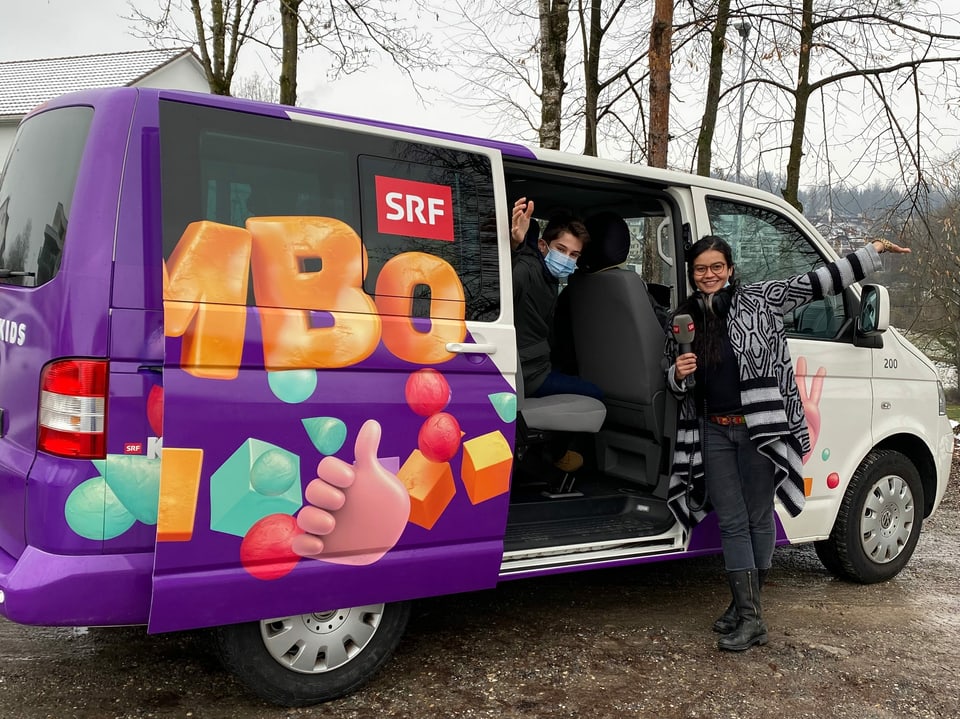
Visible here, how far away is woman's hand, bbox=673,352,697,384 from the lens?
363 cm

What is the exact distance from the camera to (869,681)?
343 centimetres

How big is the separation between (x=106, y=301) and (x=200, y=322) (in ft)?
0.87

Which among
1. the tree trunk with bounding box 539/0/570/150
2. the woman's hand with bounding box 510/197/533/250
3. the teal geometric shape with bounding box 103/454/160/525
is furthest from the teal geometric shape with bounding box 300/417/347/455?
the tree trunk with bounding box 539/0/570/150

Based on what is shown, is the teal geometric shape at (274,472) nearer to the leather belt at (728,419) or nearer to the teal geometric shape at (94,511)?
the teal geometric shape at (94,511)

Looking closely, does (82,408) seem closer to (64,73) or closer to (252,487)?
(252,487)

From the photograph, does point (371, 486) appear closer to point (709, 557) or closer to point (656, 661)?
point (656, 661)

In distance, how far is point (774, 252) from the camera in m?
4.30

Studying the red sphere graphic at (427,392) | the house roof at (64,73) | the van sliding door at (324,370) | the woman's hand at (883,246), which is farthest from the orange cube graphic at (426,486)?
the house roof at (64,73)

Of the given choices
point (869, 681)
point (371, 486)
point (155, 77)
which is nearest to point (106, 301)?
point (371, 486)

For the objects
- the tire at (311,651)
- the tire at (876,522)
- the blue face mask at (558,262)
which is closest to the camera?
the tire at (311,651)

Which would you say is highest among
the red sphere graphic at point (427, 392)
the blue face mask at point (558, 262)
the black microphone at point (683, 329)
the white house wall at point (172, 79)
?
the white house wall at point (172, 79)

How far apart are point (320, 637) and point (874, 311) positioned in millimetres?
3013

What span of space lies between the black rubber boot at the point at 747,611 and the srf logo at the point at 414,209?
197 cm

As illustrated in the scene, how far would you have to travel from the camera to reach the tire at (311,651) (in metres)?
2.85
